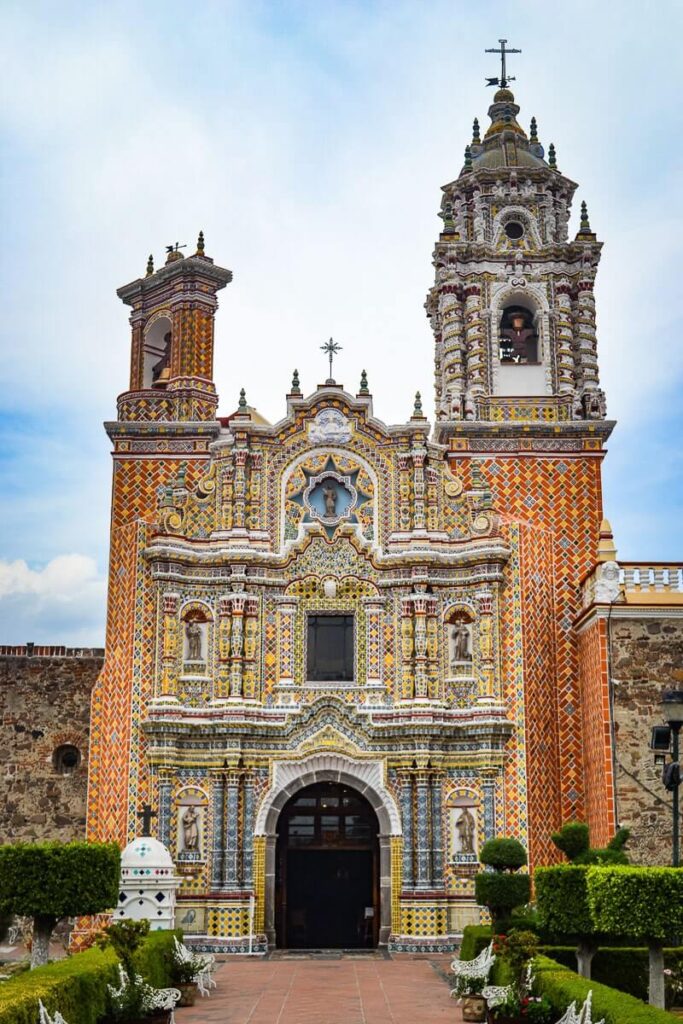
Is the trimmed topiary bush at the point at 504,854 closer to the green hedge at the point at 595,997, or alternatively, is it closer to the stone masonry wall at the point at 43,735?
the green hedge at the point at 595,997

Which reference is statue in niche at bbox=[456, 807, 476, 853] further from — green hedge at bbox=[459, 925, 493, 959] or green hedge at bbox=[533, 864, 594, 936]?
green hedge at bbox=[533, 864, 594, 936]

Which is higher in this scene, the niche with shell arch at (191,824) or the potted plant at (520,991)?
the niche with shell arch at (191,824)

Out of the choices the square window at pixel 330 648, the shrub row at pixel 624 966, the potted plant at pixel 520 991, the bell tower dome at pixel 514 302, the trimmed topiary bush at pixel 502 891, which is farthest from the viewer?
the bell tower dome at pixel 514 302

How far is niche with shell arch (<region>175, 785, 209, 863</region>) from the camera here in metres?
25.8

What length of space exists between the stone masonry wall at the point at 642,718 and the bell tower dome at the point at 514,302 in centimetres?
559

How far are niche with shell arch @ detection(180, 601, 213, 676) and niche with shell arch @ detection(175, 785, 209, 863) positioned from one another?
8.16 feet

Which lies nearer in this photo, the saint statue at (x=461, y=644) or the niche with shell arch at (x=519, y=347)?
the saint statue at (x=461, y=644)

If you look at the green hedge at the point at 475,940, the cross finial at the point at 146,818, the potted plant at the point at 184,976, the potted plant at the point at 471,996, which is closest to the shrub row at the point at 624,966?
the potted plant at the point at 471,996

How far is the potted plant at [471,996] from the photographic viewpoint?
17.2m

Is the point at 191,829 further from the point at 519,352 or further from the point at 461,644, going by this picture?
the point at 519,352

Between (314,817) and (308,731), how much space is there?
1852mm

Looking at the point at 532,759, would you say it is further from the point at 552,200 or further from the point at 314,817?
the point at 552,200

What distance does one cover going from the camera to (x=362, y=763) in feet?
86.8

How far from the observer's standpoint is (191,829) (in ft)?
84.9
